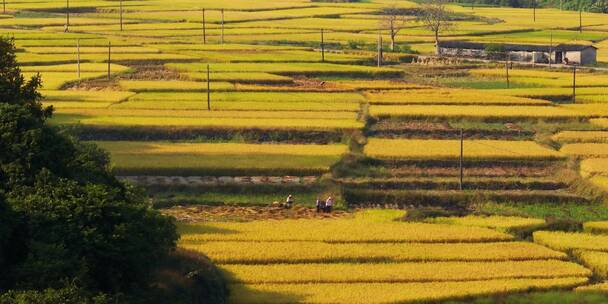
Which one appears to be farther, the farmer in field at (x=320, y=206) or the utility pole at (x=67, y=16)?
the utility pole at (x=67, y=16)

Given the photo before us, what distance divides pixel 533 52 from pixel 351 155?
27390mm

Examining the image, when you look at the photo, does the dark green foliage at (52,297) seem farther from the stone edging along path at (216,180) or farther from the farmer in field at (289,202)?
the stone edging along path at (216,180)

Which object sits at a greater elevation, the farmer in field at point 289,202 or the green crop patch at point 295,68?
the green crop patch at point 295,68

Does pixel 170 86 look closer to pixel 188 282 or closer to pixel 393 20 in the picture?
pixel 393 20

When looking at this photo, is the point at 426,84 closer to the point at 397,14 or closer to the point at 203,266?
the point at 203,266

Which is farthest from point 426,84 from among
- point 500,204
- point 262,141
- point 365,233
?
point 365,233

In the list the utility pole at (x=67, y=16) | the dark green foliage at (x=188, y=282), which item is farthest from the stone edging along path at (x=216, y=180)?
the utility pole at (x=67, y=16)

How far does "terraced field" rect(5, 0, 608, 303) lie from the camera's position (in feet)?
70.6

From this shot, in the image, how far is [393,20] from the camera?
6506 cm

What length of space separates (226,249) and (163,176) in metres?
6.98

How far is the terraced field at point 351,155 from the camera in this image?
70.6ft

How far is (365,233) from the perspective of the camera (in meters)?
23.7

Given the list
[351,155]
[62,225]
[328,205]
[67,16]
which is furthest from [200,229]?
[67,16]

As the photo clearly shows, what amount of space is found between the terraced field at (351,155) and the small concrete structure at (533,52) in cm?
191
